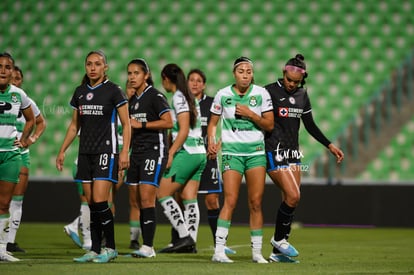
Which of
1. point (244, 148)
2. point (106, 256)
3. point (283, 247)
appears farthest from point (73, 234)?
point (244, 148)

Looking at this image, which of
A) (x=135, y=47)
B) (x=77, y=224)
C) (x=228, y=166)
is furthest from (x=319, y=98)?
(x=228, y=166)

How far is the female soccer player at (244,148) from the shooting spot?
780 cm

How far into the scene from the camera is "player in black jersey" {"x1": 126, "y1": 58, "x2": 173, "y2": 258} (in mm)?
8422

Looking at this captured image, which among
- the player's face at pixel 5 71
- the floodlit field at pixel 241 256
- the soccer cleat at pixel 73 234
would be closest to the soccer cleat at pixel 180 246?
the floodlit field at pixel 241 256

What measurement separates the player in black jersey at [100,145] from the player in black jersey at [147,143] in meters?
0.72

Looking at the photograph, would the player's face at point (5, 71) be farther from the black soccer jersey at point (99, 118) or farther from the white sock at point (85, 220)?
the white sock at point (85, 220)

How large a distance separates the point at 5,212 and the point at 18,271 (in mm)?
1449

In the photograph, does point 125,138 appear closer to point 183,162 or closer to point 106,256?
point 106,256

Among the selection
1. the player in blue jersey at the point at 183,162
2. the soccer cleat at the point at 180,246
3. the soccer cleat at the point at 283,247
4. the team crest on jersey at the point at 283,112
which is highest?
the team crest on jersey at the point at 283,112

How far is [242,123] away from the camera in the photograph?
310 inches

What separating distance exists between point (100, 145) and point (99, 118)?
26 centimetres

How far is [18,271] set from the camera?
6809mm

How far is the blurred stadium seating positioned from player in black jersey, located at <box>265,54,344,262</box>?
917 centimetres

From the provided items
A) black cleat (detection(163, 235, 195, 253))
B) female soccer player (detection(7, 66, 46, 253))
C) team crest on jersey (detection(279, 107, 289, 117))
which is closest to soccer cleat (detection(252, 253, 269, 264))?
team crest on jersey (detection(279, 107, 289, 117))
